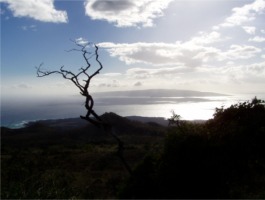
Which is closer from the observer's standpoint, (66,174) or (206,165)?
(206,165)

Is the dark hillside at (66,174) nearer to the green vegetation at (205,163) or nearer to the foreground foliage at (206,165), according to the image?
the green vegetation at (205,163)

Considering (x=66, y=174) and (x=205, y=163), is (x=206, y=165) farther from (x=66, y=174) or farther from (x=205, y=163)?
(x=66, y=174)

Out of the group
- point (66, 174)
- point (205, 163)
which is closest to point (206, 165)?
point (205, 163)

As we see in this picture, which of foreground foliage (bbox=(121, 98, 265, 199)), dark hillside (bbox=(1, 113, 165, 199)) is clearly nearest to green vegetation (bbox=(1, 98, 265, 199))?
foreground foliage (bbox=(121, 98, 265, 199))

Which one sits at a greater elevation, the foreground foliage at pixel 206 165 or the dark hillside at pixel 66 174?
the foreground foliage at pixel 206 165

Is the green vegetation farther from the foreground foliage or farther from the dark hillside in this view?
the dark hillside

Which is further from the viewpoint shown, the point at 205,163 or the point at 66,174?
the point at 66,174

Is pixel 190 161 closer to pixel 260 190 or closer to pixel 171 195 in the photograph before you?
pixel 171 195

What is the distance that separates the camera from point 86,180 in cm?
2352

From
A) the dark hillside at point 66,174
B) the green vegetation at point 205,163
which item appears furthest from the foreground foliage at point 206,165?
the dark hillside at point 66,174

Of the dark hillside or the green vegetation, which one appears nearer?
the green vegetation

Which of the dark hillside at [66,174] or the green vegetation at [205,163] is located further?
the dark hillside at [66,174]

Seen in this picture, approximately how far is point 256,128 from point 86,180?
39.0 feet

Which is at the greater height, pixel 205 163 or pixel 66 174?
pixel 205 163
